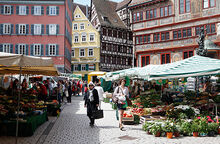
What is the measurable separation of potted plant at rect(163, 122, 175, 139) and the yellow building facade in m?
43.5

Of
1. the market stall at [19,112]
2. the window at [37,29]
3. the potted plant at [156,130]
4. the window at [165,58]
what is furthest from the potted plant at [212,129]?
the window at [37,29]

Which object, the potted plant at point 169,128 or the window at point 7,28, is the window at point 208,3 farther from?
the window at point 7,28

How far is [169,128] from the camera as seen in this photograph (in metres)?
8.34

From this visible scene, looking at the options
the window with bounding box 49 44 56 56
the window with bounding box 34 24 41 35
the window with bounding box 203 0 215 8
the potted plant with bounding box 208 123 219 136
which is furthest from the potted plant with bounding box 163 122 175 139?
the window with bounding box 34 24 41 35

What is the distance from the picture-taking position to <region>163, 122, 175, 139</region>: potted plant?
8.17 metres

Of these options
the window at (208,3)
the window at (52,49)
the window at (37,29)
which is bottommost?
the window at (52,49)

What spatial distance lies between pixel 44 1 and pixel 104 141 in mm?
31186

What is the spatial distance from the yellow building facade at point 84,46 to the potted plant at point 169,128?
143 ft

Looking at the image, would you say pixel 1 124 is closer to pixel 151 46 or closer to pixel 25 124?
pixel 25 124

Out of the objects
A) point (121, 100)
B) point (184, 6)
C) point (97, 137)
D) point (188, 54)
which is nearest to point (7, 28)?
point (184, 6)

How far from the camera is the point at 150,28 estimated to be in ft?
110

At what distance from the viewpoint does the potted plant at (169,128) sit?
322 inches

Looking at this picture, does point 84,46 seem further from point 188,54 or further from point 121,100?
point 121,100

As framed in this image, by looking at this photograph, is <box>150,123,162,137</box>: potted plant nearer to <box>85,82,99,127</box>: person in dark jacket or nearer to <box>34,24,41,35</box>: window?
<box>85,82,99,127</box>: person in dark jacket
